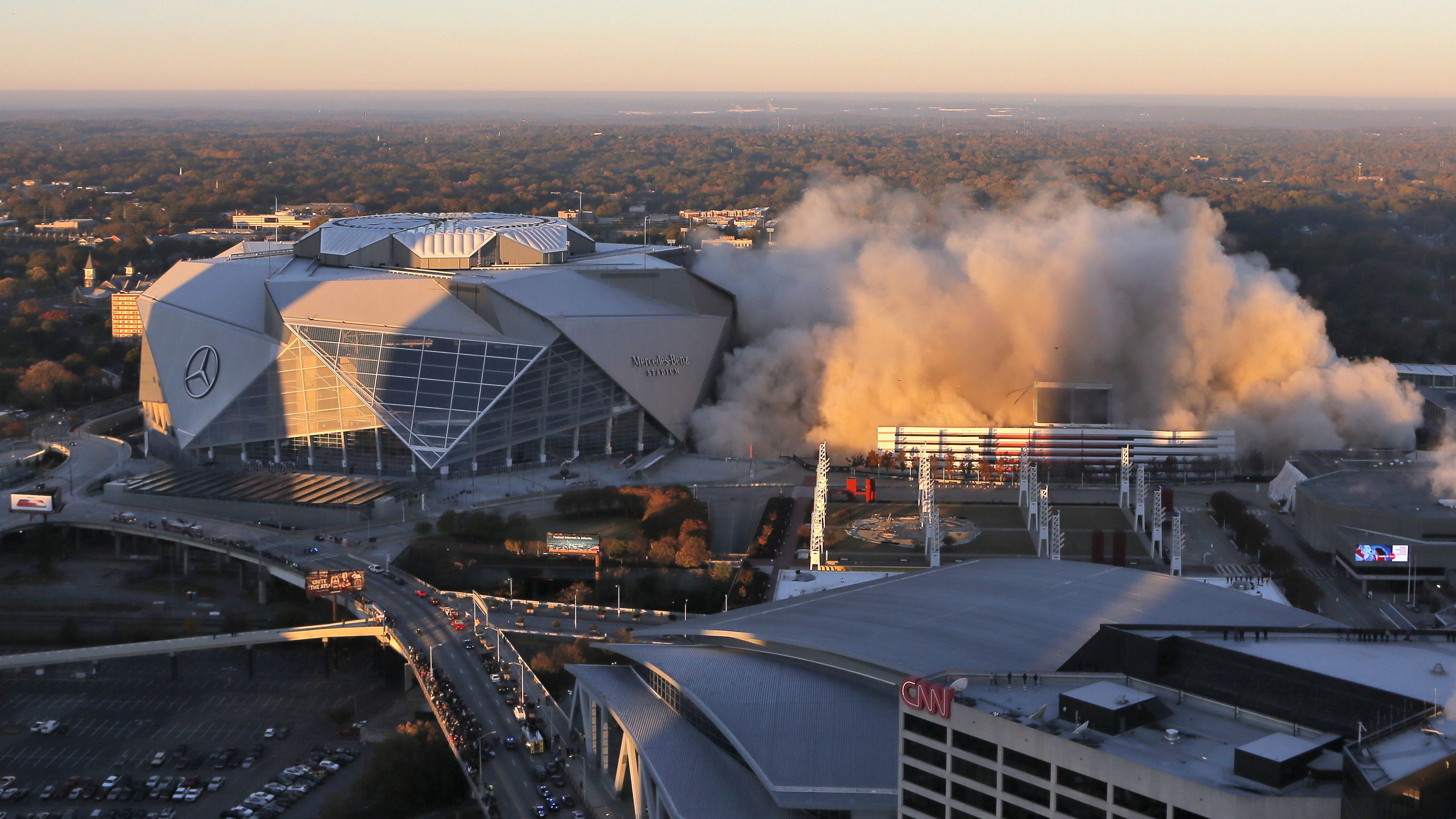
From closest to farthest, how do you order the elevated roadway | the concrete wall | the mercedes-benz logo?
the elevated roadway
the concrete wall
the mercedes-benz logo

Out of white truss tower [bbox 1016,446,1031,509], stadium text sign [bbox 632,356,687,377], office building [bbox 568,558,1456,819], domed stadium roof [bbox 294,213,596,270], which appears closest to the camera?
office building [bbox 568,558,1456,819]

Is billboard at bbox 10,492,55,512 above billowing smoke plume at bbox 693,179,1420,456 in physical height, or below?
below

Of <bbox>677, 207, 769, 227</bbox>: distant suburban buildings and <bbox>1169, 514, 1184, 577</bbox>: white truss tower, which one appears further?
<bbox>677, 207, 769, 227</bbox>: distant suburban buildings

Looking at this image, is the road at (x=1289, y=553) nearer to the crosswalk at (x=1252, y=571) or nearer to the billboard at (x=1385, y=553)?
the crosswalk at (x=1252, y=571)

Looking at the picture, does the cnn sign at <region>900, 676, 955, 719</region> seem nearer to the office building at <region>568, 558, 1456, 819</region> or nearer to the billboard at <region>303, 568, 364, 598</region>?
the office building at <region>568, 558, 1456, 819</region>

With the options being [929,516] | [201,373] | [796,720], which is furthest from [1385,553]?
[201,373]

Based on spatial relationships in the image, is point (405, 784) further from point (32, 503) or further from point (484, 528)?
point (32, 503)

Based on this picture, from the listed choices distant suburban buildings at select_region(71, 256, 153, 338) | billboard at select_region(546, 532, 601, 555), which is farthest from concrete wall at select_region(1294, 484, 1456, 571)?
distant suburban buildings at select_region(71, 256, 153, 338)

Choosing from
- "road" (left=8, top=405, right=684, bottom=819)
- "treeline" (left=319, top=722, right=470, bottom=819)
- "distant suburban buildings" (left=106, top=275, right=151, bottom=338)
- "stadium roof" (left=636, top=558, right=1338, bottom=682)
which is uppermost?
"stadium roof" (left=636, top=558, right=1338, bottom=682)
